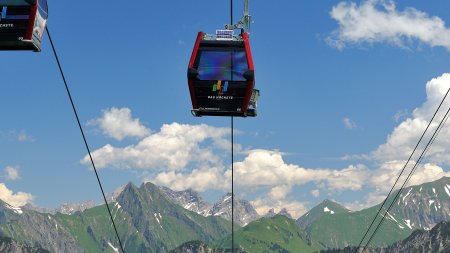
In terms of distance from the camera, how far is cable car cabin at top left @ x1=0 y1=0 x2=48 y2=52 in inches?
814

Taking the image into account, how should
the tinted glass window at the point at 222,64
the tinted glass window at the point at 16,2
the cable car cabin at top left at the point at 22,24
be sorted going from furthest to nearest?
the tinted glass window at the point at 222,64
the tinted glass window at the point at 16,2
the cable car cabin at top left at the point at 22,24

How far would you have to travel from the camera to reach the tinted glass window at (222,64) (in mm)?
27578

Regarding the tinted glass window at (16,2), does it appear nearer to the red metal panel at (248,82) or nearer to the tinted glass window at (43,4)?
the tinted glass window at (43,4)

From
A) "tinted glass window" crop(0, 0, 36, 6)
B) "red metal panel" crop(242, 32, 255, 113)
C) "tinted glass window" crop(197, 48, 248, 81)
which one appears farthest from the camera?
"tinted glass window" crop(197, 48, 248, 81)

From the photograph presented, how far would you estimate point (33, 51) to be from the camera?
20688 millimetres

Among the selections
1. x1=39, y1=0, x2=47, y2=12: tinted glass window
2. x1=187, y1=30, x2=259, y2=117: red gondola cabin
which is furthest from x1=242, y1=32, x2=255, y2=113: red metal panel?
x1=39, y1=0, x2=47, y2=12: tinted glass window

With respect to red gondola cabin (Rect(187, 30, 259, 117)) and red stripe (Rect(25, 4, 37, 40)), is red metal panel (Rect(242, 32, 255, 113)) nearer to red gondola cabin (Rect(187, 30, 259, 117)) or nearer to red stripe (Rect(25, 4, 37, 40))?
red gondola cabin (Rect(187, 30, 259, 117))

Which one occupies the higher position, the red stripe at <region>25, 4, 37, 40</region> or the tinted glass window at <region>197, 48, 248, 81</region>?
the tinted glass window at <region>197, 48, 248, 81</region>

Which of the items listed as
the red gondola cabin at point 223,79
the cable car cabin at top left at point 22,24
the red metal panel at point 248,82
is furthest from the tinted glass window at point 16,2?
the red metal panel at point 248,82

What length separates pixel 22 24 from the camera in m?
21.4

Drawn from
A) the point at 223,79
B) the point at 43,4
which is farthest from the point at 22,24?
the point at 223,79

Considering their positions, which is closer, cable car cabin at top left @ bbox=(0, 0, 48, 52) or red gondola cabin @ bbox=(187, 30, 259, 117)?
cable car cabin at top left @ bbox=(0, 0, 48, 52)

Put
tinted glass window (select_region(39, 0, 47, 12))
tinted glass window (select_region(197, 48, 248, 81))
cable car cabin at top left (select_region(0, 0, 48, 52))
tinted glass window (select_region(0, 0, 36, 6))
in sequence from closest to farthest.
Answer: cable car cabin at top left (select_region(0, 0, 48, 52))
tinted glass window (select_region(0, 0, 36, 6))
tinted glass window (select_region(39, 0, 47, 12))
tinted glass window (select_region(197, 48, 248, 81))

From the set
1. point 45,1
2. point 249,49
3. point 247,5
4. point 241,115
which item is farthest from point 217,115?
point 45,1
